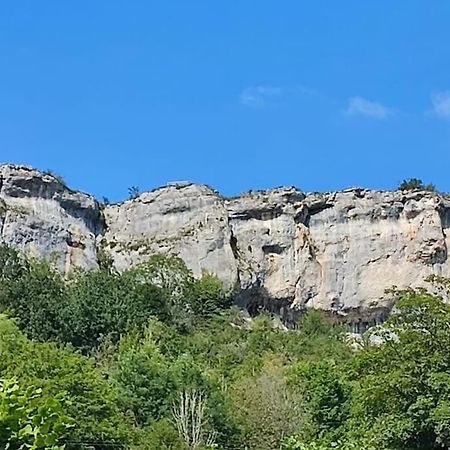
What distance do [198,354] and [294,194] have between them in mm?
17016

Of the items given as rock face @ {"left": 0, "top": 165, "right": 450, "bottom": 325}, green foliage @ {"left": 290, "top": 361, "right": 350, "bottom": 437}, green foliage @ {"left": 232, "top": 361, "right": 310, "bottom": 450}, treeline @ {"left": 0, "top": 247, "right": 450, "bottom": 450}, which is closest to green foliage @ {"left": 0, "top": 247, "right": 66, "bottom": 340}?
treeline @ {"left": 0, "top": 247, "right": 450, "bottom": 450}

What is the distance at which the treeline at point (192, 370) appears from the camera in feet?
60.8

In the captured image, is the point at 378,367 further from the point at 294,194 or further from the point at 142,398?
the point at 294,194

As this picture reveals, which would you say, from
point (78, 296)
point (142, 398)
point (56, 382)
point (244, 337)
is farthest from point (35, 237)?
point (56, 382)

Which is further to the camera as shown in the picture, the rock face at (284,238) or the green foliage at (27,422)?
the rock face at (284,238)

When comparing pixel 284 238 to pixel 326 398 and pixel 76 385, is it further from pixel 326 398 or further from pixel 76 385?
pixel 76 385

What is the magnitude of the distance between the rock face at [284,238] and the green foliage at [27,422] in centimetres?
4777

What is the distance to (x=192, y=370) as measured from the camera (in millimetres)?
30953

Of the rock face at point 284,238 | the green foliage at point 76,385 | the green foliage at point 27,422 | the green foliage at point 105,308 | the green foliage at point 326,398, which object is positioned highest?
the rock face at point 284,238

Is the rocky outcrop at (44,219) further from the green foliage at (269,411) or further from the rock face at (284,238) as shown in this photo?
the green foliage at (269,411)

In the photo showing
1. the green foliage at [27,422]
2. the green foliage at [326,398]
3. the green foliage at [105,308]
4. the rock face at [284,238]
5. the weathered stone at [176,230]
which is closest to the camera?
the green foliage at [27,422]

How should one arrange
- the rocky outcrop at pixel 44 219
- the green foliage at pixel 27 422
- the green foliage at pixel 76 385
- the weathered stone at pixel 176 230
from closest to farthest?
the green foliage at pixel 27 422
the green foliage at pixel 76 385
the rocky outcrop at pixel 44 219
the weathered stone at pixel 176 230

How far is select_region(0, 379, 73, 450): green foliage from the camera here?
4969 mm

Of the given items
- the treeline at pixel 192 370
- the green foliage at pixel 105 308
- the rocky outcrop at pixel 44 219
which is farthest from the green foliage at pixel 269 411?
the rocky outcrop at pixel 44 219
